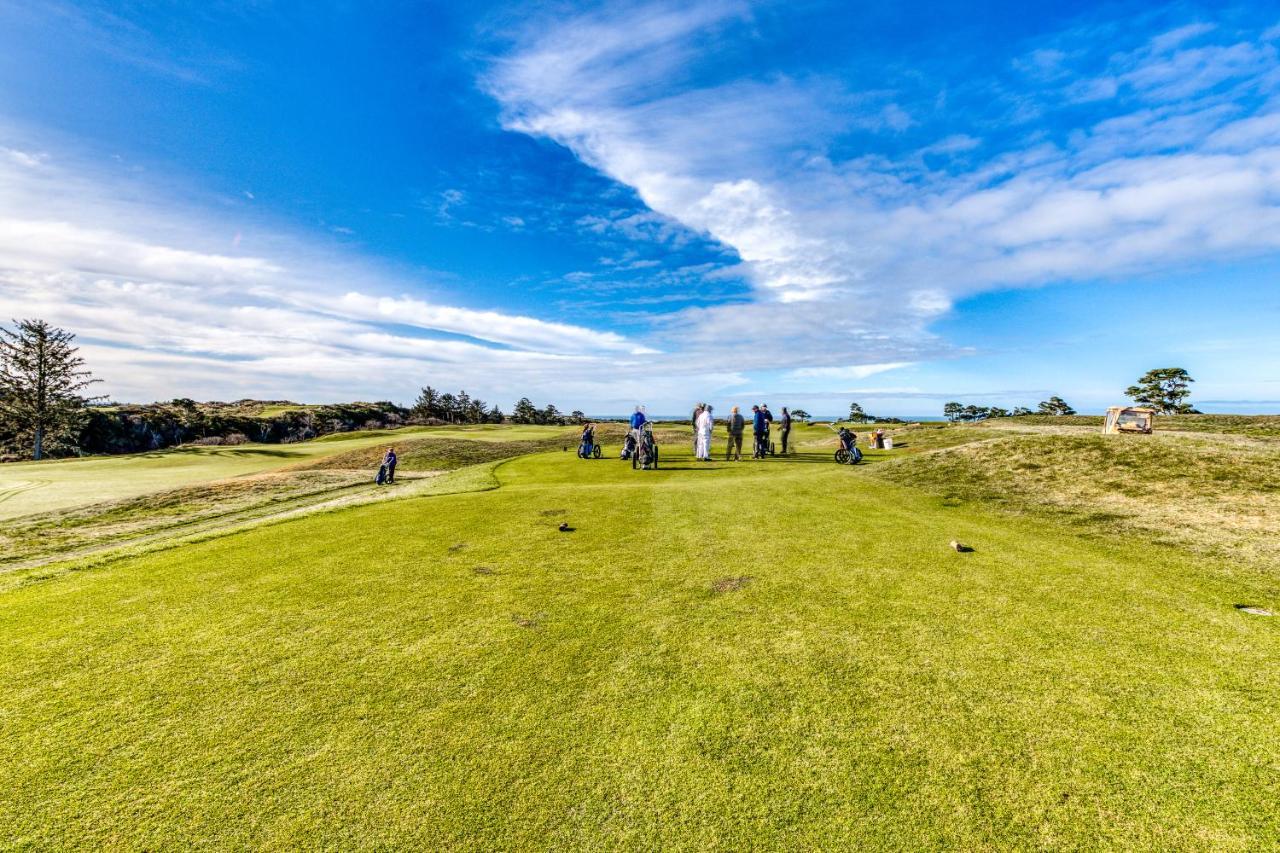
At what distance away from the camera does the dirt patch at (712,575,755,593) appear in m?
7.00

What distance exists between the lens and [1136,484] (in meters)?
12.1

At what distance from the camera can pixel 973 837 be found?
3.03 metres

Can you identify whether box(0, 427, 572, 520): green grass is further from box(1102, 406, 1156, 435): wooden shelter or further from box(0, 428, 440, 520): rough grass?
box(1102, 406, 1156, 435): wooden shelter

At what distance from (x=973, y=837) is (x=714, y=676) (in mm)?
2206

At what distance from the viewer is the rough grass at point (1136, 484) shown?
9.08m

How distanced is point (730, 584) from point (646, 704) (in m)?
3.14

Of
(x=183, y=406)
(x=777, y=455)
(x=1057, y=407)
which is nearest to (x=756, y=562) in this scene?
(x=777, y=455)

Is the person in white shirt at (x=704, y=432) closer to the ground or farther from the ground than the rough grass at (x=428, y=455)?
farther from the ground

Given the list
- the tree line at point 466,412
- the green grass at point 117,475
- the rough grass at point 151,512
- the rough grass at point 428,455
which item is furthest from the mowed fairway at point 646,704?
the tree line at point 466,412

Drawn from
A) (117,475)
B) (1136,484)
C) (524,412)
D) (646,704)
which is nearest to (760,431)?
(1136,484)

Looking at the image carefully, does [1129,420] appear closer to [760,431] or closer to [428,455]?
[760,431]

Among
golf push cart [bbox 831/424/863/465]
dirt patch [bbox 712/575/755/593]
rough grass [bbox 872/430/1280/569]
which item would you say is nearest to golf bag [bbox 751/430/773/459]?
golf push cart [bbox 831/424/863/465]

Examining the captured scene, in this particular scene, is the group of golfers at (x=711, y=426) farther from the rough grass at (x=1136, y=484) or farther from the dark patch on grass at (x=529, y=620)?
the dark patch on grass at (x=529, y=620)

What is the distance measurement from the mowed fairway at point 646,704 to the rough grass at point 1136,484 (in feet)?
6.00
